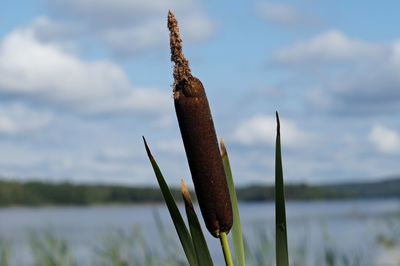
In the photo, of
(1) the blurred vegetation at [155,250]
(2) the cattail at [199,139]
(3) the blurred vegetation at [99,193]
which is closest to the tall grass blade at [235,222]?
(2) the cattail at [199,139]

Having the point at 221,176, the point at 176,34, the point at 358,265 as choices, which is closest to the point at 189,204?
the point at 221,176

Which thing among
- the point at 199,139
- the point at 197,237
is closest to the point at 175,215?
the point at 197,237

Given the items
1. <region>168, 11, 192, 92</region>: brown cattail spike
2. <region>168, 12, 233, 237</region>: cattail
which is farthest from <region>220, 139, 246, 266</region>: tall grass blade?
<region>168, 11, 192, 92</region>: brown cattail spike

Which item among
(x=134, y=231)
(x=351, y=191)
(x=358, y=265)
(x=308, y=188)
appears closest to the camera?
(x=358, y=265)

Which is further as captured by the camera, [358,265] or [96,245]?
[96,245]

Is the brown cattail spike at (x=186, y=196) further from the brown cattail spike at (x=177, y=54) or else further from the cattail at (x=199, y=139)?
the brown cattail spike at (x=177, y=54)

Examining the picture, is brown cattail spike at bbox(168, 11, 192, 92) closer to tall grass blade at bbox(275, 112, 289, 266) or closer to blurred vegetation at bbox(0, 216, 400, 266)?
tall grass blade at bbox(275, 112, 289, 266)

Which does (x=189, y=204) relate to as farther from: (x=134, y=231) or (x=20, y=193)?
(x=20, y=193)
